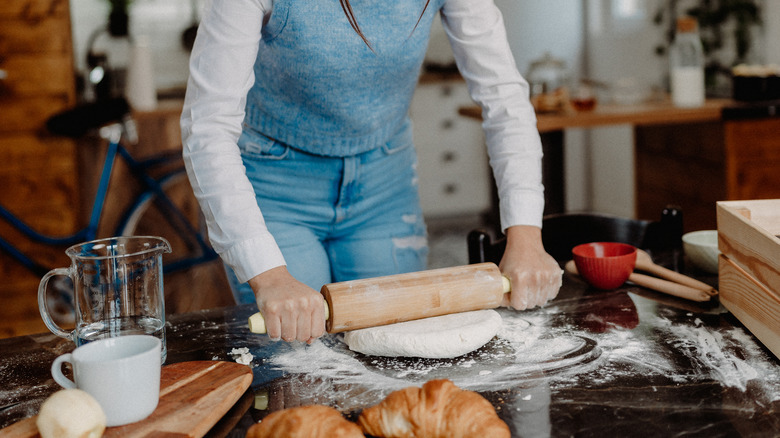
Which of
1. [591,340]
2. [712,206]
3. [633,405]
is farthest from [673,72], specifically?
[633,405]

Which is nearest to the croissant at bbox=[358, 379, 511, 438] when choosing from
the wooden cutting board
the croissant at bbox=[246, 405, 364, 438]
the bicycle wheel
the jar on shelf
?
the croissant at bbox=[246, 405, 364, 438]

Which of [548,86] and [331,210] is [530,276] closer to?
[331,210]

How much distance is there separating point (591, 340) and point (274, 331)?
1.36 feet

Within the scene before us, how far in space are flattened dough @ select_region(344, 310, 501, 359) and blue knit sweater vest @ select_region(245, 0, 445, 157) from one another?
0.45m

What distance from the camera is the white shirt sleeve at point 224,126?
1053mm

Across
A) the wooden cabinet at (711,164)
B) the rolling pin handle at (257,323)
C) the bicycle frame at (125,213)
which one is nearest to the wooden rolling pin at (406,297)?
the rolling pin handle at (257,323)

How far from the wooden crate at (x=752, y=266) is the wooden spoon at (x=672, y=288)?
0.03 m

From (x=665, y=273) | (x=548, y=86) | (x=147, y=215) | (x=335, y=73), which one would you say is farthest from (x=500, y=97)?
(x=147, y=215)

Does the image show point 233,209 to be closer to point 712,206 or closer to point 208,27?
point 208,27

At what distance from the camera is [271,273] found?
3.36 ft

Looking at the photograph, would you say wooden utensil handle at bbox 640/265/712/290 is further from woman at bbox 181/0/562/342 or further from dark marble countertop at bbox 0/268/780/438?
woman at bbox 181/0/562/342

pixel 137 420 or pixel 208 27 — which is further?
pixel 208 27

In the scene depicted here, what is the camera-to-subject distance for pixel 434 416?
71 centimetres

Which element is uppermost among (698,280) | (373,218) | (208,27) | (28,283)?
(208,27)
